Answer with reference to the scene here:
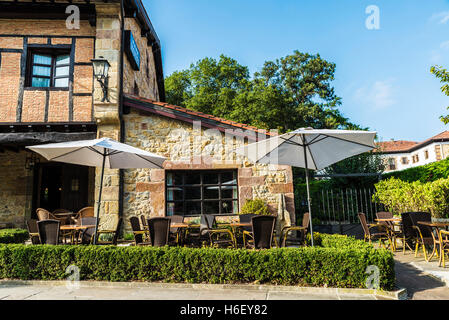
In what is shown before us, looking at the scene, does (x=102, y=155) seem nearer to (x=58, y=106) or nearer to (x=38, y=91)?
(x=58, y=106)

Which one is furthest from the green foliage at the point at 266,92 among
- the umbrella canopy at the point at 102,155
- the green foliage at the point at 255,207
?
the umbrella canopy at the point at 102,155

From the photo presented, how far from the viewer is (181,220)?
22.8 ft

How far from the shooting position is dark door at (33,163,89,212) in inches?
370

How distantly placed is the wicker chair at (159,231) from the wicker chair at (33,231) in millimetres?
2078

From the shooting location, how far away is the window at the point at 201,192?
26.7 feet

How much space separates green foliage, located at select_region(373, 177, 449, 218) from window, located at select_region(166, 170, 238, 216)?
13.7 ft

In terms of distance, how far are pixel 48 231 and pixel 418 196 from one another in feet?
25.4

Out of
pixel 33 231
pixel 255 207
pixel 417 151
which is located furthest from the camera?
pixel 417 151

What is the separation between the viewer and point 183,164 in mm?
8078

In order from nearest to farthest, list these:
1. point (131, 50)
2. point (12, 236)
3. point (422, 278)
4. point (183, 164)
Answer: point (422, 278)
point (12, 236)
point (183, 164)
point (131, 50)

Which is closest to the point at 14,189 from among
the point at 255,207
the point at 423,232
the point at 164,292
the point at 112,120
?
the point at 112,120

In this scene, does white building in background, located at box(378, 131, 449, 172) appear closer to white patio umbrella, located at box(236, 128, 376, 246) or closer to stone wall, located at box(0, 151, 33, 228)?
white patio umbrella, located at box(236, 128, 376, 246)

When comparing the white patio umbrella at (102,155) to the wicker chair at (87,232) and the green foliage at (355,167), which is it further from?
the green foliage at (355,167)
